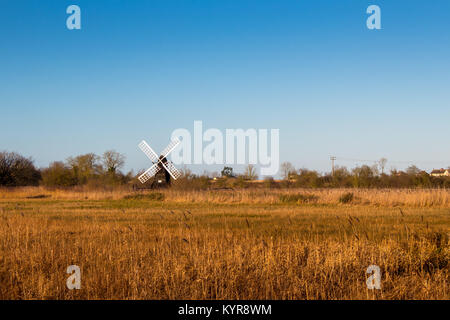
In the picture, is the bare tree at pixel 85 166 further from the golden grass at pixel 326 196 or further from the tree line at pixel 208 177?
the golden grass at pixel 326 196

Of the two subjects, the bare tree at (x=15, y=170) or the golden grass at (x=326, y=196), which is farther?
the bare tree at (x=15, y=170)

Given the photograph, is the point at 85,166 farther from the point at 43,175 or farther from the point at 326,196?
the point at 326,196

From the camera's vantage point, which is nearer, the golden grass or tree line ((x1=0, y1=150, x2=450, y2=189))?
the golden grass

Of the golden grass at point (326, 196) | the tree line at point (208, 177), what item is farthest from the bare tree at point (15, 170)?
the golden grass at point (326, 196)

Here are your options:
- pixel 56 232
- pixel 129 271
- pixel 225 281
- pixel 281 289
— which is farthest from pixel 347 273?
pixel 56 232

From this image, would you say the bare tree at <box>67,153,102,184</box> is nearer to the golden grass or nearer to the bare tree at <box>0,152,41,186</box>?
the bare tree at <box>0,152,41,186</box>

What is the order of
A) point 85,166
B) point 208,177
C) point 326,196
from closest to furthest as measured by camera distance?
point 326,196, point 208,177, point 85,166

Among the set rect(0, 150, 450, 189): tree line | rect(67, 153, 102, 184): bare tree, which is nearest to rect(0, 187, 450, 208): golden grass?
rect(0, 150, 450, 189): tree line

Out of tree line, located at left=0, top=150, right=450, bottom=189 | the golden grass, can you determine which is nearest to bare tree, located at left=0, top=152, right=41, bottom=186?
tree line, located at left=0, top=150, right=450, bottom=189

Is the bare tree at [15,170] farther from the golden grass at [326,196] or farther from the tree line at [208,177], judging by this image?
the golden grass at [326,196]

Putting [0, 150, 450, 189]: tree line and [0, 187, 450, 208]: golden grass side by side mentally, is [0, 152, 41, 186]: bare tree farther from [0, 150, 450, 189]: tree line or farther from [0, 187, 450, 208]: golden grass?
[0, 187, 450, 208]: golden grass

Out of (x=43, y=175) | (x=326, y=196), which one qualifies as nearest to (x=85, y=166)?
(x=43, y=175)
